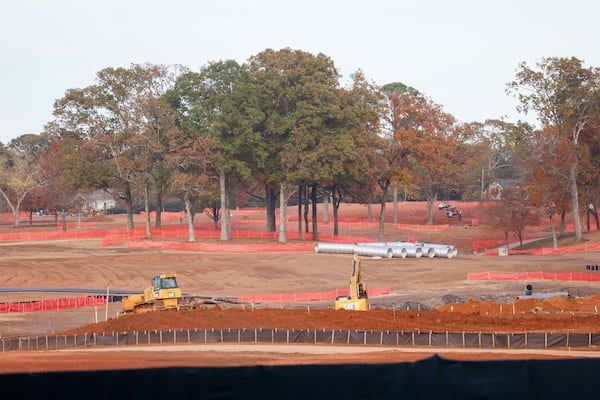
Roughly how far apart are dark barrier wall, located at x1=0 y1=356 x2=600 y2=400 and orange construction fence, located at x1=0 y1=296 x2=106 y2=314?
39.9m

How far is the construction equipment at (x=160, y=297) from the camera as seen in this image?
44.1 metres

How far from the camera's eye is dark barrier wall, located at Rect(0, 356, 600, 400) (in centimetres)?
1548

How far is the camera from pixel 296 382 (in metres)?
15.6

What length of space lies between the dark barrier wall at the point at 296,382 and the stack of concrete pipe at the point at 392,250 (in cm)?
6188

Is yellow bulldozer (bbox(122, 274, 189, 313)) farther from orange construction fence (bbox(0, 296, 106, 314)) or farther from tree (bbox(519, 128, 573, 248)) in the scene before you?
tree (bbox(519, 128, 573, 248))

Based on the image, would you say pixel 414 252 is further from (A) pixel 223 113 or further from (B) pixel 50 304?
(B) pixel 50 304

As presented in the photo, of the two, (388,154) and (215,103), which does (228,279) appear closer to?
(215,103)

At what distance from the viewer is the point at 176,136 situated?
8862cm

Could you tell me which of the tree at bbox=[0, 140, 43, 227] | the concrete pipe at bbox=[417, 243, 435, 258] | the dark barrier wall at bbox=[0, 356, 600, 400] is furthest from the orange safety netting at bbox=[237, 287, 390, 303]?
the tree at bbox=[0, 140, 43, 227]

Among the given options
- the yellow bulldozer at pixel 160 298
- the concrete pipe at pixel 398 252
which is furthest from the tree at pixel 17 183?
the yellow bulldozer at pixel 160 298

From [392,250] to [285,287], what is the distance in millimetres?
16796

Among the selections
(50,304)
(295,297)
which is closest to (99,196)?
(50,304)

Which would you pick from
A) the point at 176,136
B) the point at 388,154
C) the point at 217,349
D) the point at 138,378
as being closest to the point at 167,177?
the point at 176,136

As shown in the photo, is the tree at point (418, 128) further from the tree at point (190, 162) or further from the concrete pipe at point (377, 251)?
the tree at point (190, 162)
